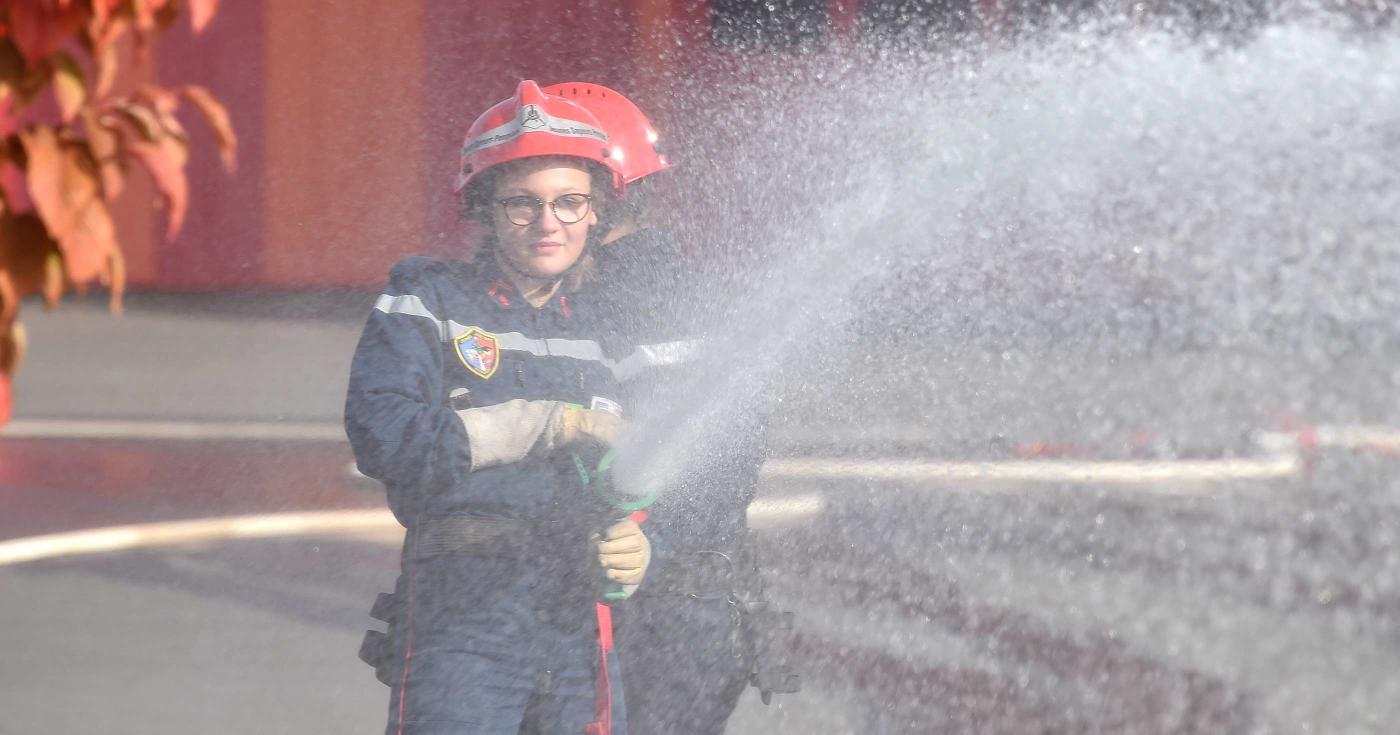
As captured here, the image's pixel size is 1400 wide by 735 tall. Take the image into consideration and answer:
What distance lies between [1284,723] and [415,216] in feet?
31.5

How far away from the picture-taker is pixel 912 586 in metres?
5.26

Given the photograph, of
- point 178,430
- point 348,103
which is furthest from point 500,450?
point 348,103

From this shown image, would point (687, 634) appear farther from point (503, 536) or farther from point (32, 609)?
point (32, 609)

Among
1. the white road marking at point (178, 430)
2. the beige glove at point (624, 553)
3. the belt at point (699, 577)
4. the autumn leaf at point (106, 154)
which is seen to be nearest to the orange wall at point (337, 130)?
the white road marking at point (178, 430)

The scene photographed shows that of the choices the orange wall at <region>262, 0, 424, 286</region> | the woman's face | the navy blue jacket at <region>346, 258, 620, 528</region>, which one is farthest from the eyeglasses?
the orange wall at <region>262, 0, 424, 286</region>

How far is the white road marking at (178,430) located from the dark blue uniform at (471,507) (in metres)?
5.72

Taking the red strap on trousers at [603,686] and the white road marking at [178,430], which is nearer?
the red strap on trousers at [603,686]

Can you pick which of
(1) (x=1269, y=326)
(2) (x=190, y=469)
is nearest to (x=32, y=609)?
(2) (x=190, y=469)

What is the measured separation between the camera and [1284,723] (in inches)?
159

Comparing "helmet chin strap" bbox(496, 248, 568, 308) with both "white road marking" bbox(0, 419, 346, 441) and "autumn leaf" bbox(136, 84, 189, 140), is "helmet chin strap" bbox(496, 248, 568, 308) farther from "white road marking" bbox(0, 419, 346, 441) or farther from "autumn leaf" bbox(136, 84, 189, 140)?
"white road marking" bbox(0, 419, 346, 441)

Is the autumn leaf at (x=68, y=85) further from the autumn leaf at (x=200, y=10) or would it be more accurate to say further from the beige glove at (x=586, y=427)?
the beige glove at (x=586, y=427)

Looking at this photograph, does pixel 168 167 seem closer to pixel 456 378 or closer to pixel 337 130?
pixel 456 378

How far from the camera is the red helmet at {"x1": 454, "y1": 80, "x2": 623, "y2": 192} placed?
109 inches

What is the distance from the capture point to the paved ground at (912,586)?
4.21 m
